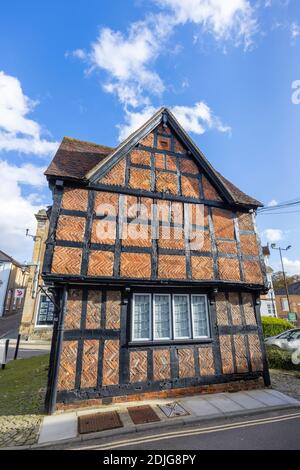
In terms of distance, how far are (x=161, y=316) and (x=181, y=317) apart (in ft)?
2.38

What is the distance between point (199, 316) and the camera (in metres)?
8.47

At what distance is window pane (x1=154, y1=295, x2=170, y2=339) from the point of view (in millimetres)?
7902

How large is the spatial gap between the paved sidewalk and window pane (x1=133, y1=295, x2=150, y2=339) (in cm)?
182

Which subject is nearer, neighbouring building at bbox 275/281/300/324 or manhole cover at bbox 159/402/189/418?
manhole cover at bbox 159/402/189/418

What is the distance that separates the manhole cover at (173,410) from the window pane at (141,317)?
73.2 inches

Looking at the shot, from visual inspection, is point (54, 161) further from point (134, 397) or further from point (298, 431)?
point (298, 431)

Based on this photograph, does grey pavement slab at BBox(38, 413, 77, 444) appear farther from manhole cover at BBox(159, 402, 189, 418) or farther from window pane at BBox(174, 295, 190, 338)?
window pane at BBox(174, 295, 190, 338)

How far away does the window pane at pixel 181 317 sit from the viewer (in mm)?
8117

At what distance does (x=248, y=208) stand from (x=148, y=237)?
15.2 ft

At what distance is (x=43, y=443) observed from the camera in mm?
4930

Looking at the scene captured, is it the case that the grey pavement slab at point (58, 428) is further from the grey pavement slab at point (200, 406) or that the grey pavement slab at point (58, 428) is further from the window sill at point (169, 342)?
the grey pavement slab at point (200, 406)

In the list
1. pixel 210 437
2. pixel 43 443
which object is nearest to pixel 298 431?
pixel 210 437
